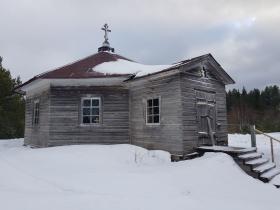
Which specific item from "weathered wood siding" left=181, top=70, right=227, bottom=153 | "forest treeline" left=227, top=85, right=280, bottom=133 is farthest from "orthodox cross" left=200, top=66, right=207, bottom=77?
"forest treeline" left=227, top=85, right=280, bottom=133

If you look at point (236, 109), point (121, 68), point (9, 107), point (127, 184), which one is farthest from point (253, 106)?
point (127, 184)

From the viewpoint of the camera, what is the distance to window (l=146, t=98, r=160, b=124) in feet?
42.2

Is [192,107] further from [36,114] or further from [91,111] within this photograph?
[36,114]

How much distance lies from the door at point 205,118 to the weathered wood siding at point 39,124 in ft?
24.2

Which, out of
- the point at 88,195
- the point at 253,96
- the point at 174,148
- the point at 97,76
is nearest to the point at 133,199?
the point at 88,195

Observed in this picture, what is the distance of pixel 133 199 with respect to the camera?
266 inches

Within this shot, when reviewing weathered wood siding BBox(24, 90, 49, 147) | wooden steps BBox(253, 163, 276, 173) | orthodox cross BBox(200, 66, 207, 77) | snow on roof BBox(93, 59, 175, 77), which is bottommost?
wooden steps BBox(253, 163, 276, 173)

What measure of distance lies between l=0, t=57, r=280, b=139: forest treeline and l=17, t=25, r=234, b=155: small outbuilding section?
5.13 metres

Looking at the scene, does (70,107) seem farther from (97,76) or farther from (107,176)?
(107,176)

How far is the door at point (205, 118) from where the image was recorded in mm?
12564

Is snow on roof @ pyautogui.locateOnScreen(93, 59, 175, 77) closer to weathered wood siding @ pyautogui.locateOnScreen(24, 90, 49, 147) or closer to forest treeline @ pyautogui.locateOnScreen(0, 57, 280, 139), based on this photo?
weathered wood siding @ pyautogui.locateOnScreen(24, 90, 49, 147)

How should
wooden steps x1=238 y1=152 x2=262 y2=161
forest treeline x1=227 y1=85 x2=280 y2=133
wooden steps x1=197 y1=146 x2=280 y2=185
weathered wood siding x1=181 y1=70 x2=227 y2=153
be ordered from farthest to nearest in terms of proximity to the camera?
forest treeline x1=227 y1=85 x2=280 y2=133
weathered wood siding x1=181 y1=70 x2=227 y2=153
wooden steps x1=238 y1=152 x2=262 y2=161
wooden steps x1=197 y1=146 x2=280 y2=185

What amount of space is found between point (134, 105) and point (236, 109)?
5243cm

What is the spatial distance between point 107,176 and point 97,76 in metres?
6.34
